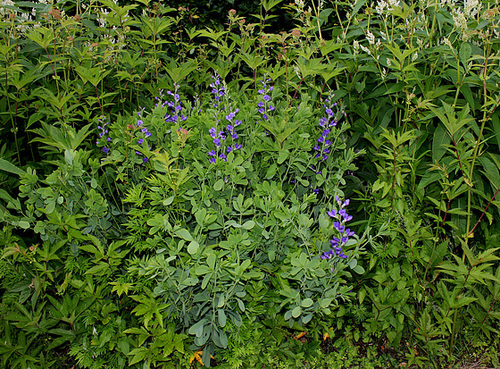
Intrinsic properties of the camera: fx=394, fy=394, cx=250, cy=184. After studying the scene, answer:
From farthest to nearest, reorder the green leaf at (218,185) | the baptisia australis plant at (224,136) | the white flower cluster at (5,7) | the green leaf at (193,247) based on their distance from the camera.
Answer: the white flower cluster at (5,7), the baptisia australis plant at (224,136), the green leaf at (218,185), the green leaf at (193,247)

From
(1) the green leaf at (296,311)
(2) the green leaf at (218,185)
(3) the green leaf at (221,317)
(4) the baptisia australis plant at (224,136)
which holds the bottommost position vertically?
(3) the green leaf at (221,317)

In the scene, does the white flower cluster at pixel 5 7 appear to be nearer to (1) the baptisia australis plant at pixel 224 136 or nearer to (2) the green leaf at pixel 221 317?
(1) the baptisia australis plant at pixel 224 136

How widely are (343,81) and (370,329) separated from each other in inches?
71.9

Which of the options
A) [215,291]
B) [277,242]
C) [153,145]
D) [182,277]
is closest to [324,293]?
[277,242]

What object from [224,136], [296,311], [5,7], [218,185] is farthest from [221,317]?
[5,7]

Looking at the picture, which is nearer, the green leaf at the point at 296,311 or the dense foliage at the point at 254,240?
the green leaf at the point at 296,311

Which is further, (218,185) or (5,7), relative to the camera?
(5,7)

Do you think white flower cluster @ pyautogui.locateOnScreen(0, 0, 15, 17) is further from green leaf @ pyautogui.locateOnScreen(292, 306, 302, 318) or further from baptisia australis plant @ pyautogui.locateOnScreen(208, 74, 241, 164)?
green leaf @ pyautogui.locateOnScreen(292, 306, 302, 318)

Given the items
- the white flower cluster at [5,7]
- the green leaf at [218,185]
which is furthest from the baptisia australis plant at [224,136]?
the white flower cluster at [5,7]

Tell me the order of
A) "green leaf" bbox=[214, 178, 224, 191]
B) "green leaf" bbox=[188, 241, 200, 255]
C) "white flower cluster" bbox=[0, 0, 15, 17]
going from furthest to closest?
"white flower cluster" bbox=[0, 0, 15, 17] < "green leaf" bbox=[214, 178, 224, 191] < "green leaf" bbox=[188, 241, 200, 255]

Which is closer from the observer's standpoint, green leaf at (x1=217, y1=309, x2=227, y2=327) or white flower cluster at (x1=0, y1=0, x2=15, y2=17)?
green leaf at (x1=217, y1=309, x2=227, y2=327)

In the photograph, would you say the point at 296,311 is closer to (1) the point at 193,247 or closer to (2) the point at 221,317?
(2) the point at 221,317

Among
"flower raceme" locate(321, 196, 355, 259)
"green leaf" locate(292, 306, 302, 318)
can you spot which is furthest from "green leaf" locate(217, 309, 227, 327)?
"flower raceme" locate(321, 196, 355, 259)

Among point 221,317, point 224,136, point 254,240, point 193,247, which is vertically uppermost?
point 224,136
